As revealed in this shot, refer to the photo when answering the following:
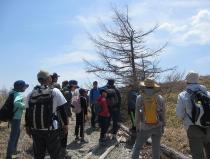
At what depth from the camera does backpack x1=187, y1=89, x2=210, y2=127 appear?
8188 mm

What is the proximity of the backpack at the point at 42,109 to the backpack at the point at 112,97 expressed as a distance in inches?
276

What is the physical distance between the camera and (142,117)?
32.2ft

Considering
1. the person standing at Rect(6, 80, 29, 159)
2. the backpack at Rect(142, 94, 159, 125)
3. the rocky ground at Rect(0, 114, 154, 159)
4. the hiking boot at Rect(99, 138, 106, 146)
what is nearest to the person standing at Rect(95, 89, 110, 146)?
the hiking boot at Rect(99, 138, 106, 146)

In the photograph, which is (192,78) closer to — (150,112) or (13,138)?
(150,112)

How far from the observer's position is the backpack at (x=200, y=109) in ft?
26.9

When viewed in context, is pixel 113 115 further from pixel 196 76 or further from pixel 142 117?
pixel 196 76

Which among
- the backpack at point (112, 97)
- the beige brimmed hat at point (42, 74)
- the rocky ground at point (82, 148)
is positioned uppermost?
the backpack at point (112, 97)

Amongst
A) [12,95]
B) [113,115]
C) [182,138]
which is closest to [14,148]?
[12,95]

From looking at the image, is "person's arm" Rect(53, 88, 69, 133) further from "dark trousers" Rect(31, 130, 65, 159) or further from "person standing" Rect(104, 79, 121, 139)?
"person standing" Rect(104, 79, 121, 139)

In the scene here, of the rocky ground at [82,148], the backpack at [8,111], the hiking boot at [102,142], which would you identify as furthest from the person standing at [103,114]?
the backpack at [8,111]

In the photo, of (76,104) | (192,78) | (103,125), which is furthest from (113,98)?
(192,78)

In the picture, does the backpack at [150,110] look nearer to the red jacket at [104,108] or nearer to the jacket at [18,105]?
the jacket at [18,105]

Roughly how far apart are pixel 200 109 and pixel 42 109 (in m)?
2.99

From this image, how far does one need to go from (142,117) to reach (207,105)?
6.38 feet
